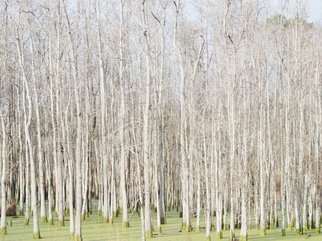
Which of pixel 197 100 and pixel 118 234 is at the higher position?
pixel 197 100

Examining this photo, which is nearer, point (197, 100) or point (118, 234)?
point (118, 234)

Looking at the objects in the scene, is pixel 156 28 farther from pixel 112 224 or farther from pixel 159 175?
pixel 112 224

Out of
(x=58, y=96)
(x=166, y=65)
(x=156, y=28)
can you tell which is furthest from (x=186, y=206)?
(x=166, y=65)

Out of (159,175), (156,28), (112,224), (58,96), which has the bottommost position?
(112,224)

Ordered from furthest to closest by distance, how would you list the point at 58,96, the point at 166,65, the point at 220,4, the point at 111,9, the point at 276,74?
the point at 166,65, the point at 276,74, the point at 111,9, the point at 58,96, the point at 220,4

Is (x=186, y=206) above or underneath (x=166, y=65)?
underneath

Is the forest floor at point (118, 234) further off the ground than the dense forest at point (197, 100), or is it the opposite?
the dense forest at point (197, 100)

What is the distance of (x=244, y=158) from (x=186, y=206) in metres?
4.20

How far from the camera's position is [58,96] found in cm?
2394

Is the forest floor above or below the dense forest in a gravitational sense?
below

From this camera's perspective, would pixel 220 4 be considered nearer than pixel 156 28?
Yes

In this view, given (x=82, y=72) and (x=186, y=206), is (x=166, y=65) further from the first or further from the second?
(x=186, y=206)

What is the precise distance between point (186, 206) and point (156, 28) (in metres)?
9.91

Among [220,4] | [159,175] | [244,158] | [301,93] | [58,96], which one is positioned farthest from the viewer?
[159,175]
